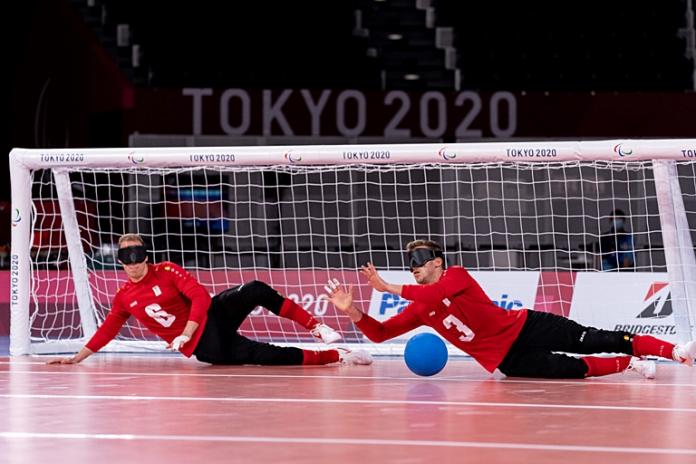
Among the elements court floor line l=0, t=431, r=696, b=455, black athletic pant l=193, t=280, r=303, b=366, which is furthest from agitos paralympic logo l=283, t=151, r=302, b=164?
court floor line l=0, t=431, r=696, b=455

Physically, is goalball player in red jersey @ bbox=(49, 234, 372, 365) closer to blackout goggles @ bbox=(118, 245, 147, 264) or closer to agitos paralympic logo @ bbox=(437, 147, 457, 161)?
blackout goggles @ bbox=(118, 245, 147, 264)

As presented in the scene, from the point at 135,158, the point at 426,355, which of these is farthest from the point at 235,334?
the point at 135,158

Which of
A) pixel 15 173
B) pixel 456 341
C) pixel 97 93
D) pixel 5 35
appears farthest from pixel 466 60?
pixel 456 341

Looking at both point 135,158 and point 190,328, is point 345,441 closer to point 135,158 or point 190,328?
point 190,328

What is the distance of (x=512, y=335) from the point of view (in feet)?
28.3

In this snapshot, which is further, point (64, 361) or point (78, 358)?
point (64, 361)

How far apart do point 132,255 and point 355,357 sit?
213 centimetres

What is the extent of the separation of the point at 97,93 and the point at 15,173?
10.0 metres

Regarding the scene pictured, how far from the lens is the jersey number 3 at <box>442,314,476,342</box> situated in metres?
8.61

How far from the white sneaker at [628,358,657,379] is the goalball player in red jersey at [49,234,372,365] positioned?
7.92 feet

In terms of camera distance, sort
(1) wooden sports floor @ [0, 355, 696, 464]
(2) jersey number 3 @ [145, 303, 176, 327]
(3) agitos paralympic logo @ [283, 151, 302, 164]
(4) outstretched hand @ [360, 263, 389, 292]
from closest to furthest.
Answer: (1) wooden sports floor @ [0, 355, 696, 464], (4) outstretched hand @ [360, 263, 389, 292], (2) jersey number 3 @ [145, 303, 176, 327], (3) agitos paralympic logo @ [283, 151, 302, 164]

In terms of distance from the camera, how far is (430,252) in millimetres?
8555

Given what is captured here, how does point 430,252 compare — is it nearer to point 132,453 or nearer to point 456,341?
point 456,341

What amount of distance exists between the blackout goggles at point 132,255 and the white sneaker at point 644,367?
4.04m
